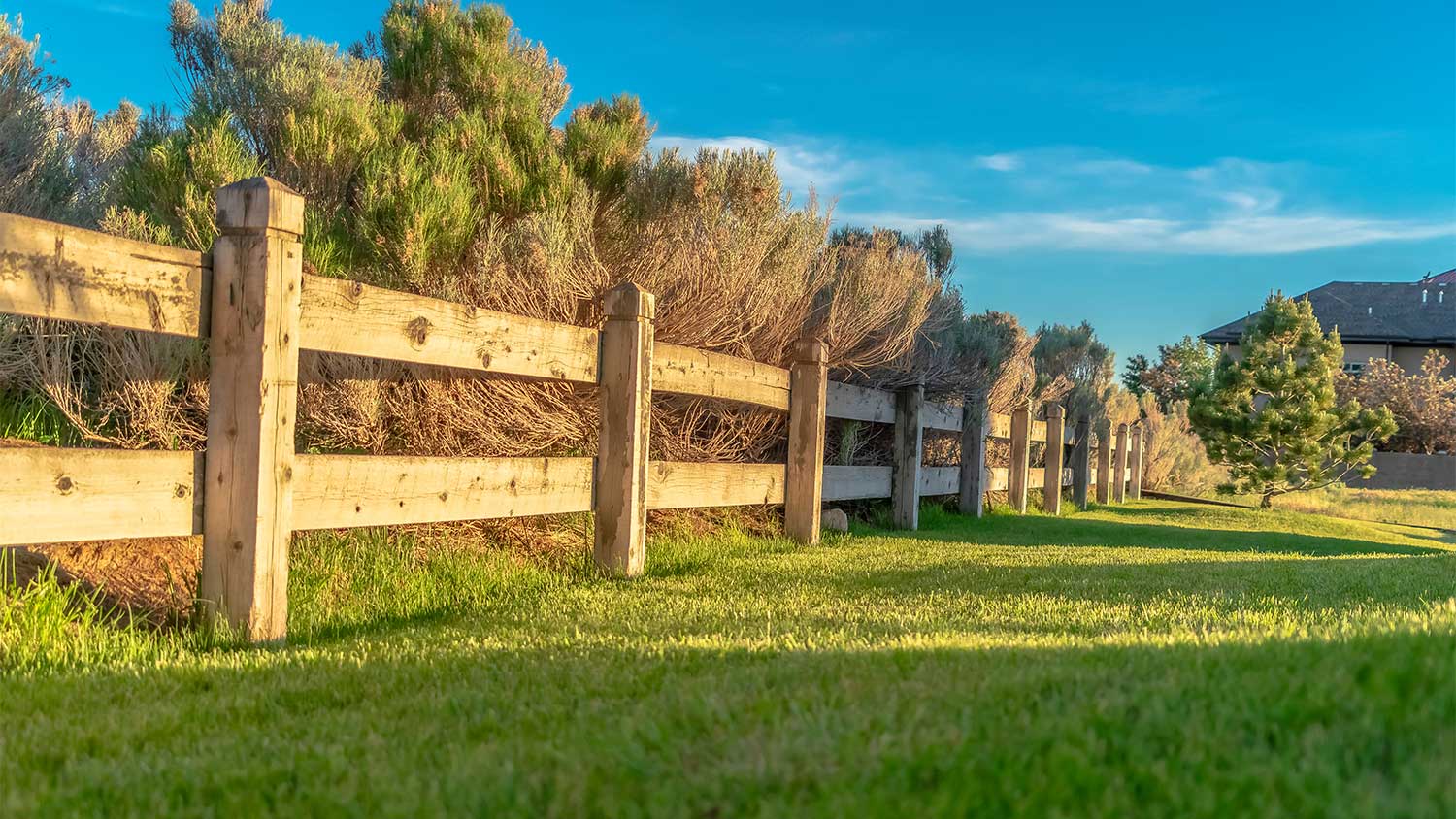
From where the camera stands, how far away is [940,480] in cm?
1191

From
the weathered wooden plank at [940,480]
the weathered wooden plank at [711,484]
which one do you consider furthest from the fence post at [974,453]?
the weathered wooden plank at [711,484]

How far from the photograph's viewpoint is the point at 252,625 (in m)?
4.15

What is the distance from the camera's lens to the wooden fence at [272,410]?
3777mm

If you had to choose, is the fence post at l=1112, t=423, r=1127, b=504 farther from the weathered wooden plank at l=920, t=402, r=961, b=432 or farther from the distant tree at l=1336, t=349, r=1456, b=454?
the distant tree at l=1336, t=349, r=1456, b=454

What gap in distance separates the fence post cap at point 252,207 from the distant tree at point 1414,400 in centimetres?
3479

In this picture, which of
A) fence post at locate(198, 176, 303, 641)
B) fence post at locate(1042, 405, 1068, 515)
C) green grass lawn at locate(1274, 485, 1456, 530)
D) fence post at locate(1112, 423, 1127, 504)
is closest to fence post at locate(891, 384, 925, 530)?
fence post at locate(1042, 405, 1068, 515)

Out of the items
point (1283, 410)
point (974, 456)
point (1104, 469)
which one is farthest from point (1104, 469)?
point (974, 456)

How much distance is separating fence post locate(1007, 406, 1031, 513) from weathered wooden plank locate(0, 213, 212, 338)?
37.8 ft

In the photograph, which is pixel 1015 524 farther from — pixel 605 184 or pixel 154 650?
pixel 154 650

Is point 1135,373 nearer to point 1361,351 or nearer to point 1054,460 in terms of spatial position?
point 1361,351

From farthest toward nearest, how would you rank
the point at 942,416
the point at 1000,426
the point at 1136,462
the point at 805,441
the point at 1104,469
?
1. the point at 1136,462
2. the point at 1104,469
3. the point at 1000,426
4. the point at 942,416
5. the point at 805,441

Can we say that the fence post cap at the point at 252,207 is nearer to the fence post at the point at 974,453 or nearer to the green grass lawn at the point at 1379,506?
the fence post at the point at 974,453

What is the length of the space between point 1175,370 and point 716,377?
4031 cm

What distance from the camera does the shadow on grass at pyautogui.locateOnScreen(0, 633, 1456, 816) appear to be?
1933 mm
